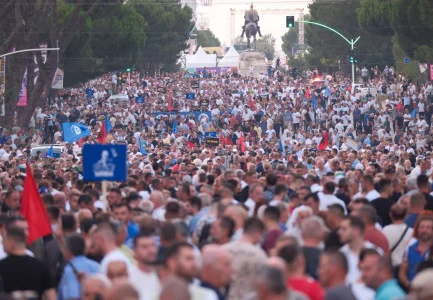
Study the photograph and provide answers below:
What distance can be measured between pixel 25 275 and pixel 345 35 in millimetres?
80861

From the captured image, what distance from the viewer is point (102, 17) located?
7650 cm

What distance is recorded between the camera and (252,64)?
105 meters

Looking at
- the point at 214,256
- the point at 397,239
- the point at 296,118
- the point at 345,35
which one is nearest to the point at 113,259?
the point at 214,256

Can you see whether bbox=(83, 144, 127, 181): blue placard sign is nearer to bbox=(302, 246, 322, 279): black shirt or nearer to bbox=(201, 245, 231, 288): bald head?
bbox=(302, 246, 322, 279): black shirt

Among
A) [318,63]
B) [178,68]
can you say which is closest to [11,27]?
[318,63]

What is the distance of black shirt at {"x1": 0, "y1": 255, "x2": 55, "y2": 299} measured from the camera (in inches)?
414

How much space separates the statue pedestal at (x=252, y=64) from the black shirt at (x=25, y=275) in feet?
298

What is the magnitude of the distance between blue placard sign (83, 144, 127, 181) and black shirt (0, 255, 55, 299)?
5.36m

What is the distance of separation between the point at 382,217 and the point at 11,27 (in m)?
35.0

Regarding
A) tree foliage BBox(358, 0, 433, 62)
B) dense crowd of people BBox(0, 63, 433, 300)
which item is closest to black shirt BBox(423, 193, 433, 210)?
dense crowd of people BBox(0, 63, 433, 300)

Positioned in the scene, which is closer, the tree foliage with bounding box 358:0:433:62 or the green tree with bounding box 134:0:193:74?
the tree foliage with bounding box 358:0:433:62

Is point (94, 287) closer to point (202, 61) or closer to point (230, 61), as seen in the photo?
point (202, 61)

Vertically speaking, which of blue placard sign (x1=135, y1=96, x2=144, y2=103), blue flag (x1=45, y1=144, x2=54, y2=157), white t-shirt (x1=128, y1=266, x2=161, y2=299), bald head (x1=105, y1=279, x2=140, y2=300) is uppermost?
bald head (x1=105, y1=279, x2=140, y2=300)

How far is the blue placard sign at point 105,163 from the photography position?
632 inches
